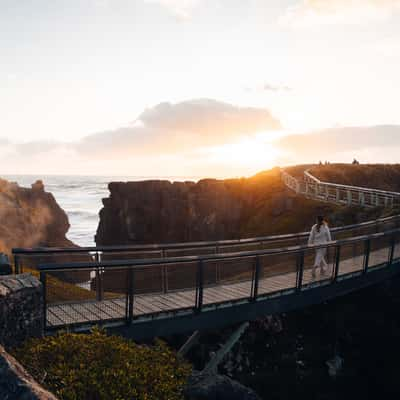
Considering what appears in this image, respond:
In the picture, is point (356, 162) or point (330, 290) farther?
point (356, 162)

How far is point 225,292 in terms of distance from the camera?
1254cm

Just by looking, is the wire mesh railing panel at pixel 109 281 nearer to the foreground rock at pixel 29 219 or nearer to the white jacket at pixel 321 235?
the white jacket at pixel 321 235

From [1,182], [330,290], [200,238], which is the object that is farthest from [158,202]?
[330,290]

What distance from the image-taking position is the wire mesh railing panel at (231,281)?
39.5 feet

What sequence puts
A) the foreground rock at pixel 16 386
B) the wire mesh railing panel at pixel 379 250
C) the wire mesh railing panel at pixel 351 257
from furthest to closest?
the wire mesh railing panel at pixel 379 250, the wire mesh railing panel at pixel 351 257, the foreground rock at pixel 16 386

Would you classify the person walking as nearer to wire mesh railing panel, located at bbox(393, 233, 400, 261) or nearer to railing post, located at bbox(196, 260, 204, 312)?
wire mesh railing panel, located at bbox(393, 233, 400, 261)

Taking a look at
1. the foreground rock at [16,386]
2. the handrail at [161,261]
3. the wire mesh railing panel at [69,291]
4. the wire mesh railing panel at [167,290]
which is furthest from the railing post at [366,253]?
the foreground rock at [16,386]

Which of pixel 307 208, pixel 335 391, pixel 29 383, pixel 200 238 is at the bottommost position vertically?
pixel 200 238

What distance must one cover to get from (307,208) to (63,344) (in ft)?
108

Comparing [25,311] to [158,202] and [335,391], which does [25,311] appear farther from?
[158,202]

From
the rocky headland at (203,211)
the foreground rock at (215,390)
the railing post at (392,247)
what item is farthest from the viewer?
the rocky headland at (203,211)

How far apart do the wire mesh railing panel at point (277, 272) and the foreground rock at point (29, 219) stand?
47477 millimetres

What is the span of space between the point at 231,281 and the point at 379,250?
260 inches

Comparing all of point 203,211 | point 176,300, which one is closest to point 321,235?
point 176,300
